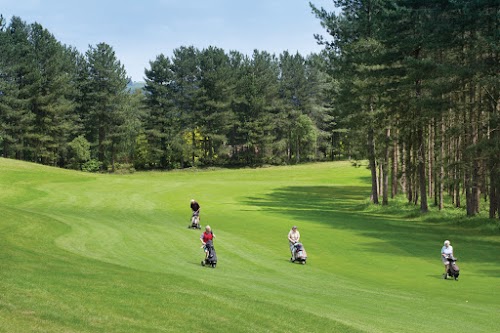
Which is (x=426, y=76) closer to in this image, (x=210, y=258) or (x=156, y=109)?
(x=210, y=258)

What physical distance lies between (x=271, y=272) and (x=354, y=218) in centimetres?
Answer: 2300

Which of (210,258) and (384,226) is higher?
(210,258)

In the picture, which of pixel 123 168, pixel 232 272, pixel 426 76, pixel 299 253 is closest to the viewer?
pixel 232 272

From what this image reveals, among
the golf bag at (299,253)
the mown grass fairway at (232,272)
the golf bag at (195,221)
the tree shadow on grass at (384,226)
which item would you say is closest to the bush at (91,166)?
the tree shadow on grass at (384,226)

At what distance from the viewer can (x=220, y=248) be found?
93.0 ft

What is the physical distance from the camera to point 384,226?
39844 millimetres

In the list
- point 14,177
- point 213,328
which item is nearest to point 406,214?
point 213,328

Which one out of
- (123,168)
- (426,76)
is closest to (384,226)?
(426,76)

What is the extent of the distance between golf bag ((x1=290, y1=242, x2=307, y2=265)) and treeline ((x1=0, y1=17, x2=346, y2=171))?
222 ft

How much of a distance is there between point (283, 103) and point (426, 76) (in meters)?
93.0

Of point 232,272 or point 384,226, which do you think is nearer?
point 232,272

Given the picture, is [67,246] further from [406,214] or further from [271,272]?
[406,214]

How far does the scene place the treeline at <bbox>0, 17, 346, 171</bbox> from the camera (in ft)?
317

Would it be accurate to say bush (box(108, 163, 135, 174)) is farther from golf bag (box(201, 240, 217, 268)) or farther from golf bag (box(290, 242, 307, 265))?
golf bag (box(201, 240, 217, 268))
